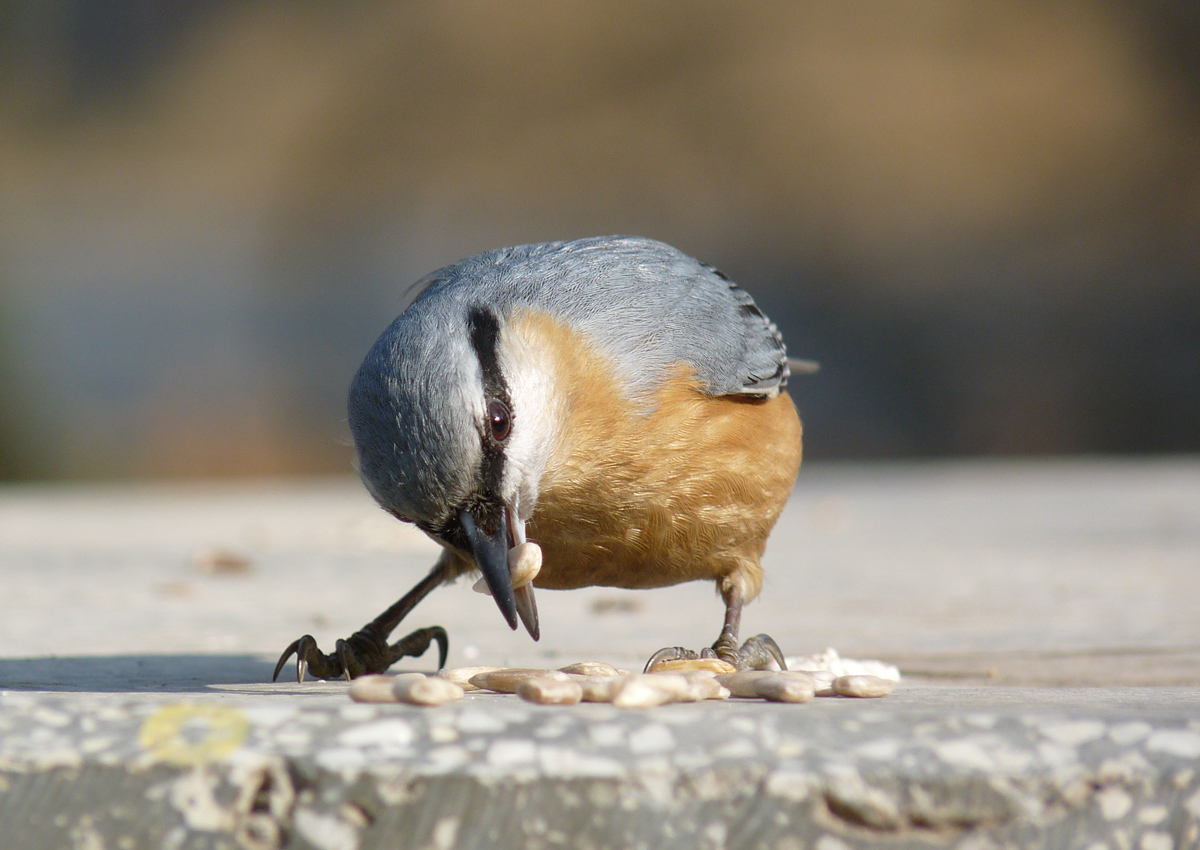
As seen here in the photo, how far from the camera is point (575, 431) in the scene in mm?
2752

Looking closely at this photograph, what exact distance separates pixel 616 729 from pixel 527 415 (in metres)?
1.09

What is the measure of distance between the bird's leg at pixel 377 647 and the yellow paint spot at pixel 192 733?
111 centimetres

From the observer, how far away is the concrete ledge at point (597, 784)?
4.90ft

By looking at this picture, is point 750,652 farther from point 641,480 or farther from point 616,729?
point 616,729

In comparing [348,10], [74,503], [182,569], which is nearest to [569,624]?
[182,569]

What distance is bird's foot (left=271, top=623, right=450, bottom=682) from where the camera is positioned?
9.39 ft

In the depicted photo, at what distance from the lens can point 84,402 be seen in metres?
12.7

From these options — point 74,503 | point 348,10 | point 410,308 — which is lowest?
point 74,503

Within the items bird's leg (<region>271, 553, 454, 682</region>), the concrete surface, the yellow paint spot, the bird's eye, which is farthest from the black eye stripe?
the yellow paint spot

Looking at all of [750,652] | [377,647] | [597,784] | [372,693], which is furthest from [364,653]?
[597,784]

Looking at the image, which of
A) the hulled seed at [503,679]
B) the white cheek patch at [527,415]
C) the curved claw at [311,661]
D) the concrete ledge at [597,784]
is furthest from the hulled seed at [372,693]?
the curved claw at [311,661]

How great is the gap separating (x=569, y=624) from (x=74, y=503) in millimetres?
5636

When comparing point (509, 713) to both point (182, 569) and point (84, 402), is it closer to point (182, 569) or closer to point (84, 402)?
point (182, 569)

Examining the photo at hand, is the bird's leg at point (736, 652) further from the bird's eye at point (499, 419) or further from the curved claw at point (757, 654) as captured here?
the bird's eye at point (499, 419)
